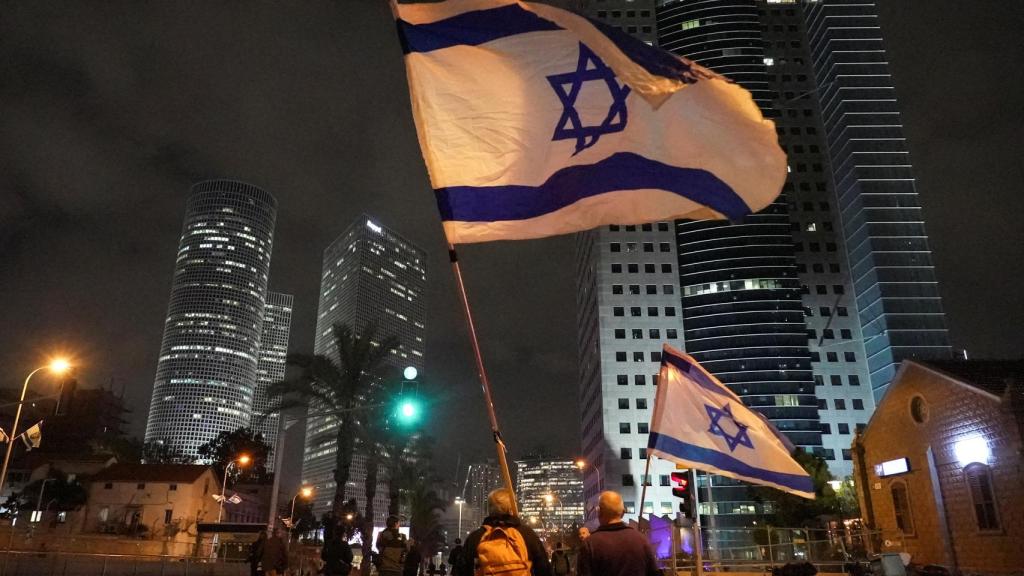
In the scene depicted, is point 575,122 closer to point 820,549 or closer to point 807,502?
point 820,549

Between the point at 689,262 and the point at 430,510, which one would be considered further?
the point at 689,262

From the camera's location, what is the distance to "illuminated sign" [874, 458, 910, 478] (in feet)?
89.2

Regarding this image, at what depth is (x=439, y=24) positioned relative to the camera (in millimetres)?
6609

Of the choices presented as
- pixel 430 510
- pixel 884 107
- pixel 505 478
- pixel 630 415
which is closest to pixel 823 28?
pixel 884 107

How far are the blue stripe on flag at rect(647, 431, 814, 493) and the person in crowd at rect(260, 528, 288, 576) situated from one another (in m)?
7.34

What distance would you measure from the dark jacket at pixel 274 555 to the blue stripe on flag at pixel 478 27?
10.3 metres

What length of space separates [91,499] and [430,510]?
93.8 ft

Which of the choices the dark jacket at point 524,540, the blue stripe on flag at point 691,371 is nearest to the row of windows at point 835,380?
the blue stripe on flag at point 691,371

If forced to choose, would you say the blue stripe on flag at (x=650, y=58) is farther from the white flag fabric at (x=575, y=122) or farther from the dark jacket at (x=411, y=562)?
the dark jacket at (x=411, y=562)

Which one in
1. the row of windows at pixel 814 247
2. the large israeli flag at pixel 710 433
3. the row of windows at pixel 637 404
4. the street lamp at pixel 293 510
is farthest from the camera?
the row of windows at pixel 814 247

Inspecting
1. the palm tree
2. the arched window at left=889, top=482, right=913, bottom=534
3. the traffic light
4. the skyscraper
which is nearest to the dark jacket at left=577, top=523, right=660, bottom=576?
the traffic light

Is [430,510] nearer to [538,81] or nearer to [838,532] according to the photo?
[838,532]

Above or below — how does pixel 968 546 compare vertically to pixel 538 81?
below

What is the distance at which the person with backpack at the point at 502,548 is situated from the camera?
4734mm
